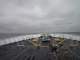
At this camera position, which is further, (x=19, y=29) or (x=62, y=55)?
(x=19, y=29)

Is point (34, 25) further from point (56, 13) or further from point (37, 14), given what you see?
point (56, 13)

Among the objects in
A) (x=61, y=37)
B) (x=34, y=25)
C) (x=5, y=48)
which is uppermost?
(x=34, y=25)

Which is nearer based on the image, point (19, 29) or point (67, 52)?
point (67, 52)

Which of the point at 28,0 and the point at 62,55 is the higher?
the point at 28,0

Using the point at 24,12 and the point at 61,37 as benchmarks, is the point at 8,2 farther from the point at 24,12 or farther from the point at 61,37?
the point at 61,37

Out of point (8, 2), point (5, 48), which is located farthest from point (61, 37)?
point (5, 48)

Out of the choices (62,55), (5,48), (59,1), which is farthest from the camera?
(5,48)

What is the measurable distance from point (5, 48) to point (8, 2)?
4.27 metres

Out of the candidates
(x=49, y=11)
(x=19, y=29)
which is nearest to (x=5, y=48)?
(x=19, y=29)

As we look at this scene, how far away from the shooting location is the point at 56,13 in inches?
165

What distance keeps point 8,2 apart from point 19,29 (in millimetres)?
737

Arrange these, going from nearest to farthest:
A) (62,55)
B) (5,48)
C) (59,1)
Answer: (62,55)
(59,1)
(5,48)

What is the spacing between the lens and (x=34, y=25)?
4.22 meters

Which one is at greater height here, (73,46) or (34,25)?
(34,25)
